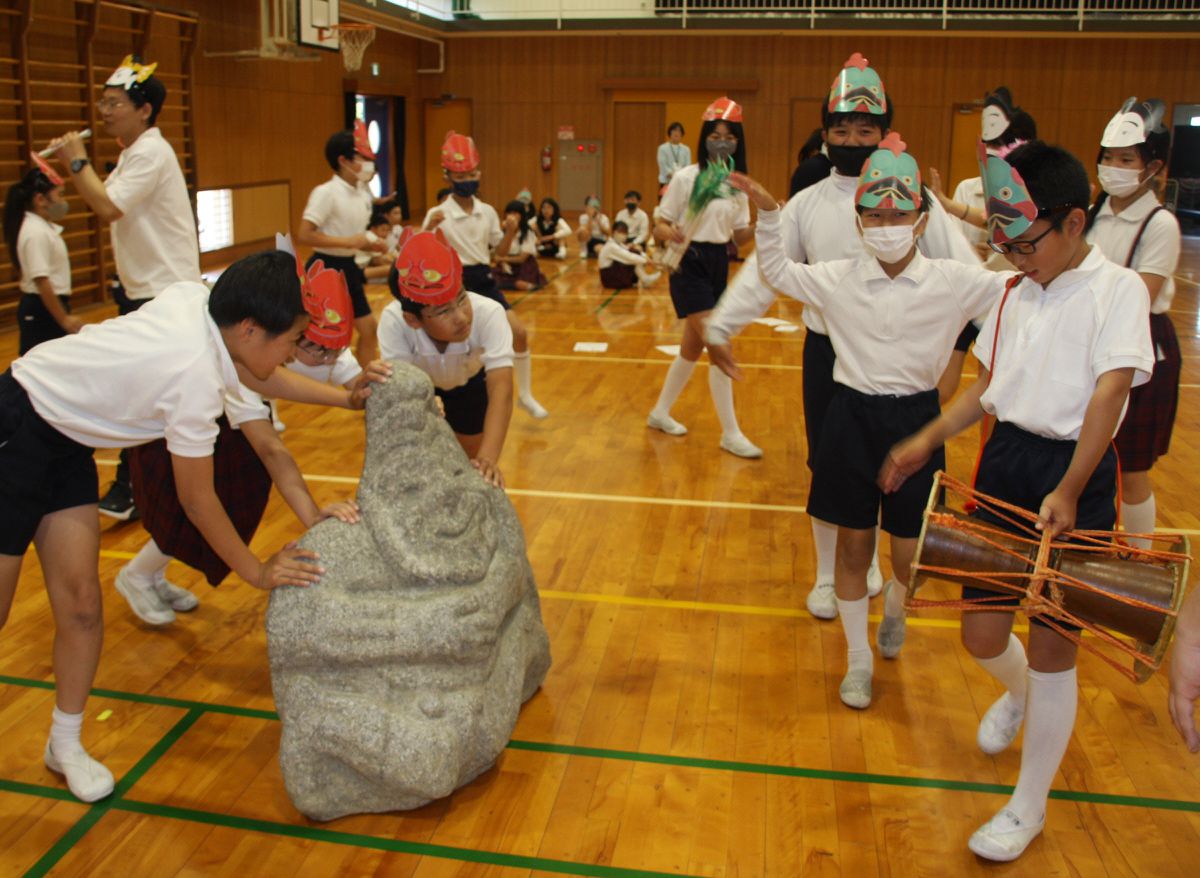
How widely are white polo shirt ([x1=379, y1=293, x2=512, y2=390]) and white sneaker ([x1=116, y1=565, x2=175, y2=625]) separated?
1241mm

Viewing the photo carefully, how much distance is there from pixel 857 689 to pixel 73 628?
235 centimetres

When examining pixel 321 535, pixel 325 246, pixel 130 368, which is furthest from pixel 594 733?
pixel 325 246

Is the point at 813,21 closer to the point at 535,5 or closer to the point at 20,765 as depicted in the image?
the point at 535,5

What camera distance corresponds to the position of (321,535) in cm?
292

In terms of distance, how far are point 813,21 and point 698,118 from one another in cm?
253

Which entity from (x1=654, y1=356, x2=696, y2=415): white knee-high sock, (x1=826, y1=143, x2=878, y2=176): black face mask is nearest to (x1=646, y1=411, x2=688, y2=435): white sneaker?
(x1=654, y1=356, x2=696, y2=415): white knee-high sock

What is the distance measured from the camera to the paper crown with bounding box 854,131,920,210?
3.08 m

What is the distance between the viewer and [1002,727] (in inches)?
126

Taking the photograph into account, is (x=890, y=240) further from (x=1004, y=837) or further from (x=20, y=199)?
(x=20, y=199)

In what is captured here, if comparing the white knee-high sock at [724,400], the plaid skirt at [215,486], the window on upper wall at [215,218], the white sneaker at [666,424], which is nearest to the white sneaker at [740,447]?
the white knee-high sock at [724,400]

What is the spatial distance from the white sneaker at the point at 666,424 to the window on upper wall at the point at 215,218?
7.87 m

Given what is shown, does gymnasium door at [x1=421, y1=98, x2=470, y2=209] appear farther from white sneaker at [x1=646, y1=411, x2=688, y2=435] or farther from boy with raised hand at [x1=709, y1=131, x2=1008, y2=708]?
boy with raised hand at [x1=709, y1=131, x2=1008, y2=708]

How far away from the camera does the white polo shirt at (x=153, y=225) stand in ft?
14.7

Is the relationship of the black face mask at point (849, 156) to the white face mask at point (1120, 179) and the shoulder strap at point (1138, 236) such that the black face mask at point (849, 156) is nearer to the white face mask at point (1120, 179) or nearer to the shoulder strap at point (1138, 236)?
the white face mask at point (1120, 179)
